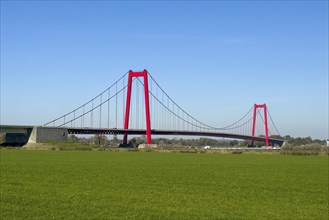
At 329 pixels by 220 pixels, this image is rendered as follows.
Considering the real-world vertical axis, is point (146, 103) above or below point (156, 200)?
above

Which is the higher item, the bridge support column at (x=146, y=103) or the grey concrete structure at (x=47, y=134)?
Result: the bridge support column at (x=146, y=103)

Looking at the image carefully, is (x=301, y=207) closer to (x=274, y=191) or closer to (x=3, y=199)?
(x=274, y=191)

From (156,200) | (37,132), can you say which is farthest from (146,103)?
(156,200)

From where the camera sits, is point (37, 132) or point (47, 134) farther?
point (47, 134)

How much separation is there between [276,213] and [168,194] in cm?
370

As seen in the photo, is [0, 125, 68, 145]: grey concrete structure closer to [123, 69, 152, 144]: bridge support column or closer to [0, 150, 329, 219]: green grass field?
[123, 69, 152, 144]: bridge support column

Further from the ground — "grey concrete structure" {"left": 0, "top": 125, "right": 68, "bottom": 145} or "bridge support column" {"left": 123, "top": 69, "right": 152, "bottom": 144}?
"bridge support column" {"left": 123, "top": 69, "right": 152, "bottom": 144}

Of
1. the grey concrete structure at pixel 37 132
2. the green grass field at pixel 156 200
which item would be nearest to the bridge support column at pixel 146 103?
the grey concrete structure at pixel 37 132

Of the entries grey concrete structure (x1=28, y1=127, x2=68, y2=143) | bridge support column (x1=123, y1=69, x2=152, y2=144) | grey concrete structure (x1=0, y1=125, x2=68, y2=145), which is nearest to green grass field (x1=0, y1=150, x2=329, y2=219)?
bridge support column (x1=123, y1=69, x2=152, y2=144)

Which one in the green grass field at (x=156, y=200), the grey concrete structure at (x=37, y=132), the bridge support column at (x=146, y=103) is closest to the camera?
the green grass field at (x=156, y=200)

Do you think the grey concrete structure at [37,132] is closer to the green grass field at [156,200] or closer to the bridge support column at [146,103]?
the bridge support column at [146,103]

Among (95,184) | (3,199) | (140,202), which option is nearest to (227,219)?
(140,202)

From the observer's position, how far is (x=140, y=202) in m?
11.6

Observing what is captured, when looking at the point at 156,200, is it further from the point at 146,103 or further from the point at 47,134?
the point at 47,134
